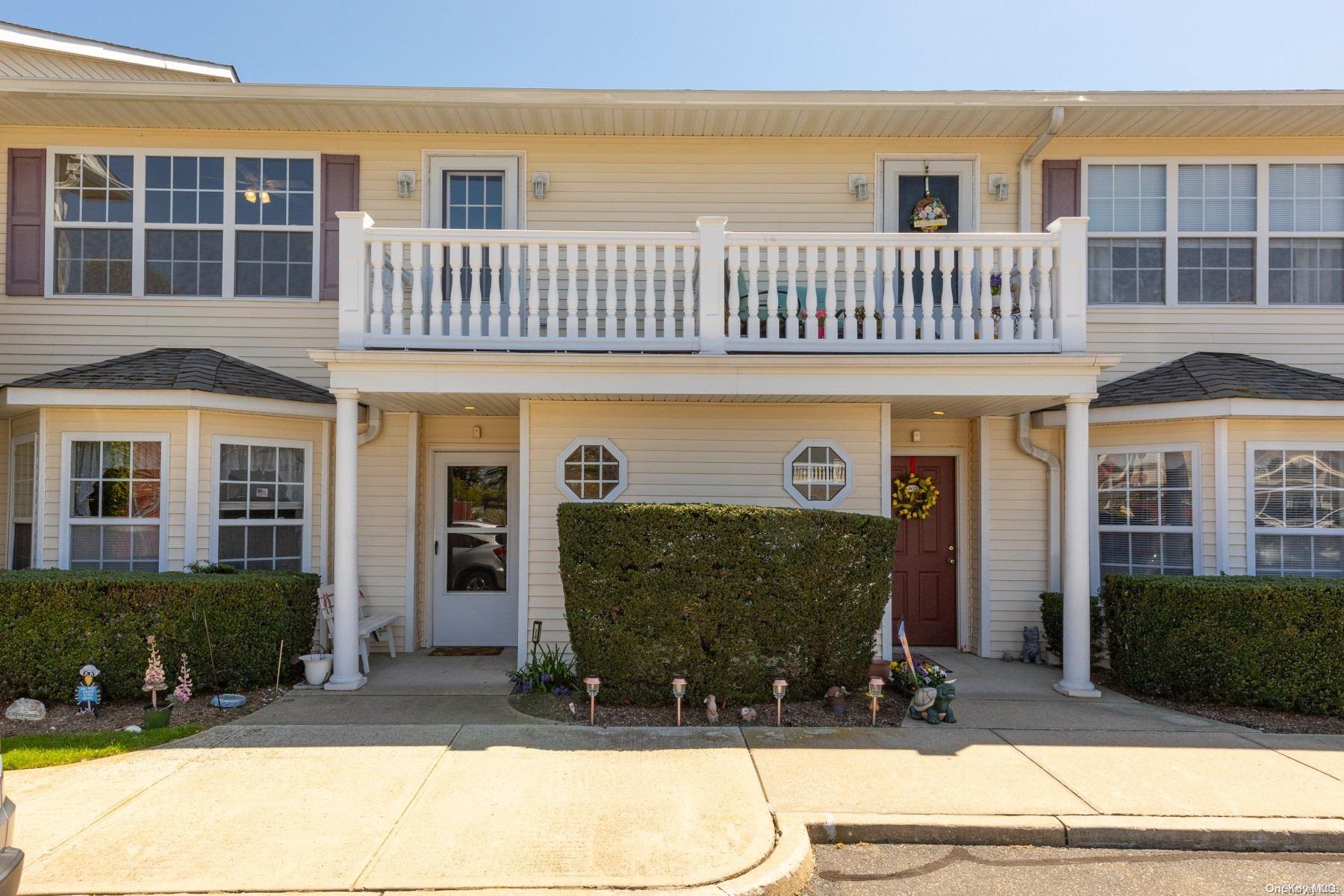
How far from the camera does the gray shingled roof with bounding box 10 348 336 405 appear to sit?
6.88 metres

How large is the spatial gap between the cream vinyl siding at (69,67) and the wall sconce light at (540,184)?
5.13m

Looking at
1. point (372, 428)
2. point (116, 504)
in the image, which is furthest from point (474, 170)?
point (116, 504)

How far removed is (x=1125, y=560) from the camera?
759cm

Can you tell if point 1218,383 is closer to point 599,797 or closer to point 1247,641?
point 1247,641

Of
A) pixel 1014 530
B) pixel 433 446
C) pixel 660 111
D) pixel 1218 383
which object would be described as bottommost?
pixel 1014 530

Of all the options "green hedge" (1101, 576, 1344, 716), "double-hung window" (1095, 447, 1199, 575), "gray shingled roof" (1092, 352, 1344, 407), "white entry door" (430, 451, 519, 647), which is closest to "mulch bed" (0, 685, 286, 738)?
"white entry door" (430, 451, 519, 647)

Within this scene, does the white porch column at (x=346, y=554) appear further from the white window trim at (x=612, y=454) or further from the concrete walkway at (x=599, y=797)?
the white window trim at (x=612, y=454)

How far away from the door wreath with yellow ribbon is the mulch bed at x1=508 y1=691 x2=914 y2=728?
262cm

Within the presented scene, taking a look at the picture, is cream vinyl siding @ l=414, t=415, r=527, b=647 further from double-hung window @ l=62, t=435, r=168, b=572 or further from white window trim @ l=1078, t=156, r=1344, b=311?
white window trim @ l=1078, t=156, r=1344, b=311

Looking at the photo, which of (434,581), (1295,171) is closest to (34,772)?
(434,581)

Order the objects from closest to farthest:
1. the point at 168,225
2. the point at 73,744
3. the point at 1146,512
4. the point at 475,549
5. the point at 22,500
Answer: the point at 73,744
the point at 1146,512
the point at 22,500
the point at 168,225
the point at 475,549

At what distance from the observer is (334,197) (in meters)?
8.12

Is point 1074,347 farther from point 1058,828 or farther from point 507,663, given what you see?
point 507,663

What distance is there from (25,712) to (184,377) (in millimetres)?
2923
